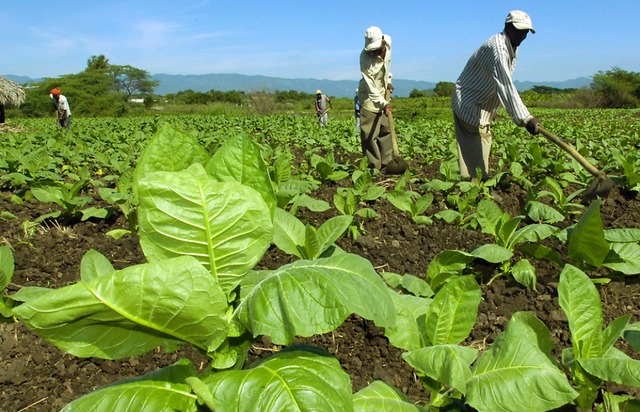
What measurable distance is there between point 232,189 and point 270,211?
0.18 metres

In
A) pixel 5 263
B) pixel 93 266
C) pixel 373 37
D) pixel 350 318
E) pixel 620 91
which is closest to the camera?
pixel 93 266

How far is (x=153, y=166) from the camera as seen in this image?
4.84 feet

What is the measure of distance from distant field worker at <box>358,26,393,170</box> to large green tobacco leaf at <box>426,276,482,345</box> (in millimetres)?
5388

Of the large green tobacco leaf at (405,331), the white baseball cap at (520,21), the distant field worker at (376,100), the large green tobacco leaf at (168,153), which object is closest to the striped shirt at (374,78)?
the distant field worker at (376,100)

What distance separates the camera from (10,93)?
87.6 feet

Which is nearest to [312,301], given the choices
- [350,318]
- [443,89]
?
[350,318]

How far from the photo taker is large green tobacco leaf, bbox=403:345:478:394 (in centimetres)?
135

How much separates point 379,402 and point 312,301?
37 centimetres

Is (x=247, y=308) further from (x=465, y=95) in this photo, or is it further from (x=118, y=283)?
(x=465, y=95)

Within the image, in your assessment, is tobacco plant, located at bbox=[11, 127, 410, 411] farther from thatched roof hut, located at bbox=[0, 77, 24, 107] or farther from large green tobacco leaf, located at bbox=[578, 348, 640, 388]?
thatched roof hut, located at bbox=[0, 77, 24, 107]

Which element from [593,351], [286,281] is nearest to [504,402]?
[593,351]

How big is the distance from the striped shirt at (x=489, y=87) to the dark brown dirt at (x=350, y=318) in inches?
48.1

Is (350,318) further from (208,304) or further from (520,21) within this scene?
(520,21)

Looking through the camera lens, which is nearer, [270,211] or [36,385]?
[270,211]
